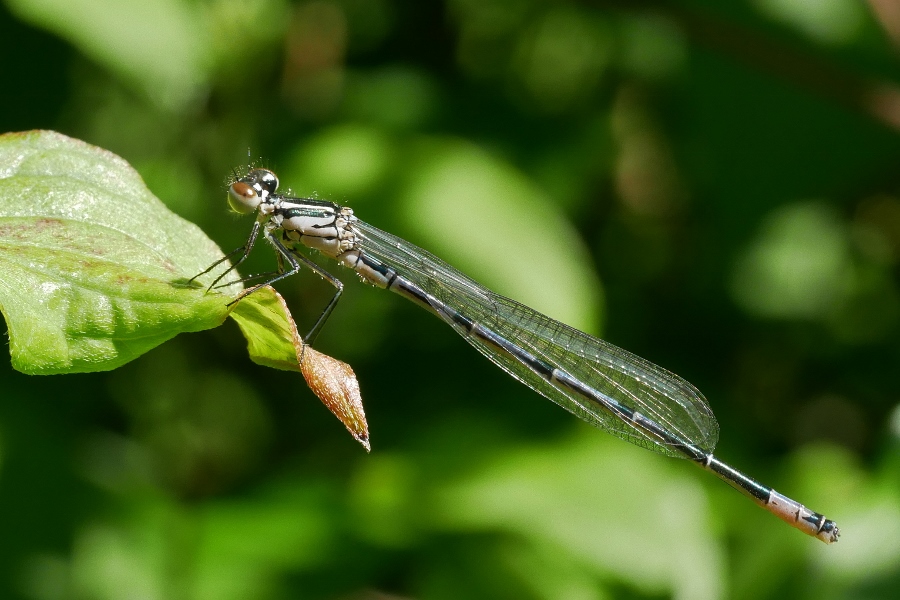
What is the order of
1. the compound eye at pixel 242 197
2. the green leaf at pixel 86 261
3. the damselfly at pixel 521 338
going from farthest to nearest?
the damselfly at pixel 521 338, the compound eye at pixel 242 197, the green leaf at pixel 86 261

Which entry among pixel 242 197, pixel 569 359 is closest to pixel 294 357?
pixel 242 197

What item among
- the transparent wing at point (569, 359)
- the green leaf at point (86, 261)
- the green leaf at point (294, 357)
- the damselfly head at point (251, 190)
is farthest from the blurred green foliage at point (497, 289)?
the green leaf at point (294, 357)

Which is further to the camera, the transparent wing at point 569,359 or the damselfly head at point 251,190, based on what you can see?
the transparent wing at point 569,359

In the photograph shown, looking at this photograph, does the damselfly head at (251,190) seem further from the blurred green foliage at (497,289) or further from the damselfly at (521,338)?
the blurred green foliage at (497,289)

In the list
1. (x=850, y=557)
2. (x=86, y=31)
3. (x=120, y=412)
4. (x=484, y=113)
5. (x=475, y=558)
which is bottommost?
(x=120, y=412)

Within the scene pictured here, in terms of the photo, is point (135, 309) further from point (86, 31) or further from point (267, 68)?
point (267, 68)

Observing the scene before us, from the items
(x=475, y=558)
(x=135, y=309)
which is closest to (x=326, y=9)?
(x=475, y=558)

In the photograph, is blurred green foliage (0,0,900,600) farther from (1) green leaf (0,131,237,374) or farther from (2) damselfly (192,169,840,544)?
(1) green leaf (0,131,237,374)

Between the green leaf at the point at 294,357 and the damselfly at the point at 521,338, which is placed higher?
the damselfly at the point at 521,338
